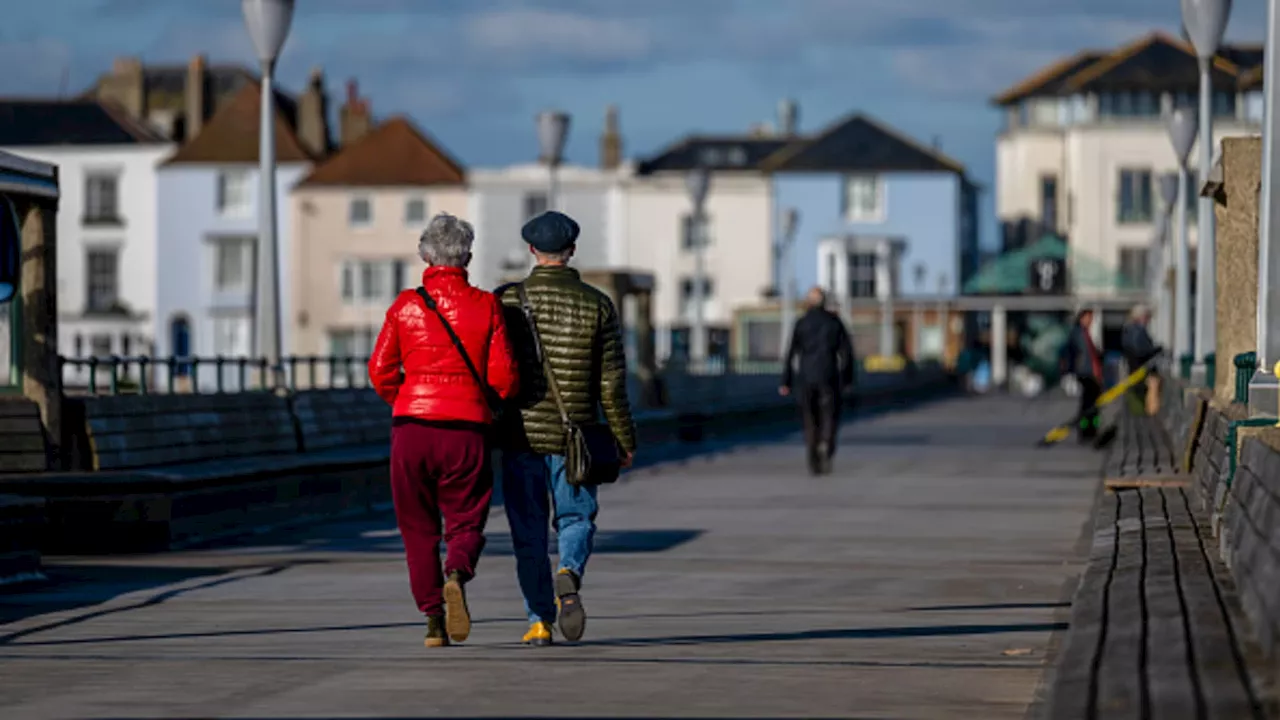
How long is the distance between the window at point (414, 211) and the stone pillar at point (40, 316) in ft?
269

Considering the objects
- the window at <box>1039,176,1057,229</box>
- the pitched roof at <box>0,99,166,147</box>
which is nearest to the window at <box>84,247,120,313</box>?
the pitched roof at <box>0,99,166,147</box>

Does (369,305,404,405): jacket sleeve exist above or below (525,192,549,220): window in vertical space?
below

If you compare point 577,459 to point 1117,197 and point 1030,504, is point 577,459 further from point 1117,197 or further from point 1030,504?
point 1117,197

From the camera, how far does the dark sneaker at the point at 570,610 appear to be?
1020cm

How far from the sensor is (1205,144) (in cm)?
2900

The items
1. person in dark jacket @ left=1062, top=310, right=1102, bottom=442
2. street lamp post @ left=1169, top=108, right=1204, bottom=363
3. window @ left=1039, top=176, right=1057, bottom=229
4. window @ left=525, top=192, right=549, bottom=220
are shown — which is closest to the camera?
person in dark jacket @ left=1062, top=310, right=1102, bottom=442

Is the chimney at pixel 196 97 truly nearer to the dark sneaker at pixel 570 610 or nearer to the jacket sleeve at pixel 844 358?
the jacket sleeve at pixel 844 358

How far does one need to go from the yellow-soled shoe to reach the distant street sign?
91666 mm

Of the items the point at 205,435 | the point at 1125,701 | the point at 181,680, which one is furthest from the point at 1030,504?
the point at 1125,701

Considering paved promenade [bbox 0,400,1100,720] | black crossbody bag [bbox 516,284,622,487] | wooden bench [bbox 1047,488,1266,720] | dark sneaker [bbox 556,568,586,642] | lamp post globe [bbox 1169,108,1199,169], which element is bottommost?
paved promenade [bbox 0,400,1100,720]

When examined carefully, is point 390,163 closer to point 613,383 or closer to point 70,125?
point 70,125

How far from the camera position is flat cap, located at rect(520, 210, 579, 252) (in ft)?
34.6

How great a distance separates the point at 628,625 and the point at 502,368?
1.66 m

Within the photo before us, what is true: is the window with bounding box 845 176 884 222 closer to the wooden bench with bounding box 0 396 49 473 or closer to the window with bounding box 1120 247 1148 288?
the window with bounding box 1120 247 1148 288
